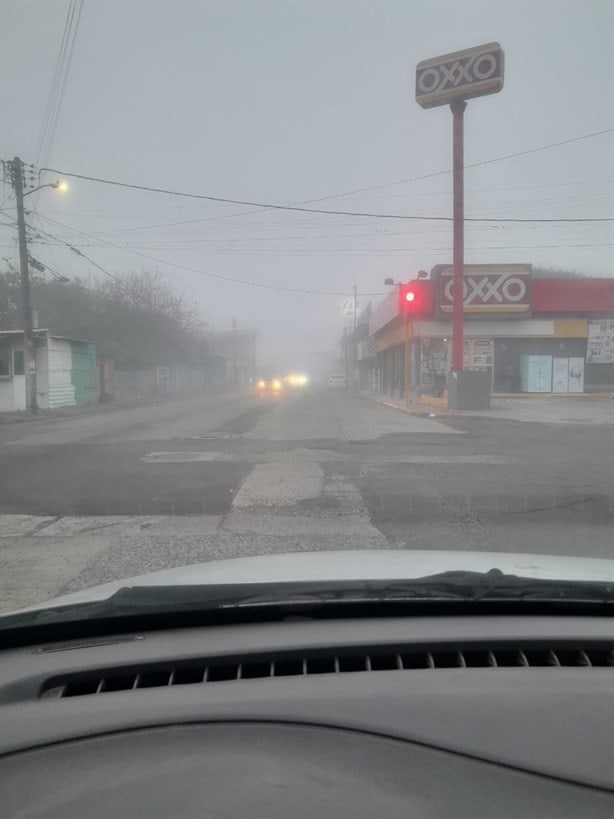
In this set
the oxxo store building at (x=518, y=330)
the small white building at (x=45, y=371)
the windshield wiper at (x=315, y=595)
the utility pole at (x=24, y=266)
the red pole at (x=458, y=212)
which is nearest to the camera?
the windshield wiper at (x=315, y=595)

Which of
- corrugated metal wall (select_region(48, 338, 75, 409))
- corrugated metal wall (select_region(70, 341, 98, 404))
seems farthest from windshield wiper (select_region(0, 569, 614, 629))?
corrugated metal wall (select_region(70, 341, 98, 404))

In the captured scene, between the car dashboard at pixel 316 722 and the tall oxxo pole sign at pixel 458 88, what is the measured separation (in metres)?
25.4

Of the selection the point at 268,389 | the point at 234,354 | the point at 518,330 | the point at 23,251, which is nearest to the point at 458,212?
the point at 518,330

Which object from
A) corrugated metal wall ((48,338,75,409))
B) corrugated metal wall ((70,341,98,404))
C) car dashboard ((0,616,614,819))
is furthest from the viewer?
corrugated metal wall ((70,341,98,404))

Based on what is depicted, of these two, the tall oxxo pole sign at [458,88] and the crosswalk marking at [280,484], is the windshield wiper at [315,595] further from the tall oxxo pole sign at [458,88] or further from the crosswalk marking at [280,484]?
the tall oxxo pole sign at [458,88]

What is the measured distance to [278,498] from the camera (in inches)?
376

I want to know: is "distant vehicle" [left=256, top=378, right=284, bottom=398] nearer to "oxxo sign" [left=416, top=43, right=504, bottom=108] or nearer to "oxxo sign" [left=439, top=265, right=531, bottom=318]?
"oxxo sign" [left=439, top=265, right=531, bottom=318]

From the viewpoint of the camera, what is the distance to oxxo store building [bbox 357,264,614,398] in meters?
35.3

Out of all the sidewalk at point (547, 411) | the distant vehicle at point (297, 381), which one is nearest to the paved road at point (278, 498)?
the sidewalk at point (547, 411)

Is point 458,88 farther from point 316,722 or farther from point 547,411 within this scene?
point 316,722

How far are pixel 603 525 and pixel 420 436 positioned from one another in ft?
31.5

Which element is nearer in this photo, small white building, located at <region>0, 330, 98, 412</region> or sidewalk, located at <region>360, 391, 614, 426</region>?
sidewalk, located at <region>360, 391, 614, 426</region>

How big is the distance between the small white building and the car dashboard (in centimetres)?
3072

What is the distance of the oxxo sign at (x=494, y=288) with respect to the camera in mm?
35094
